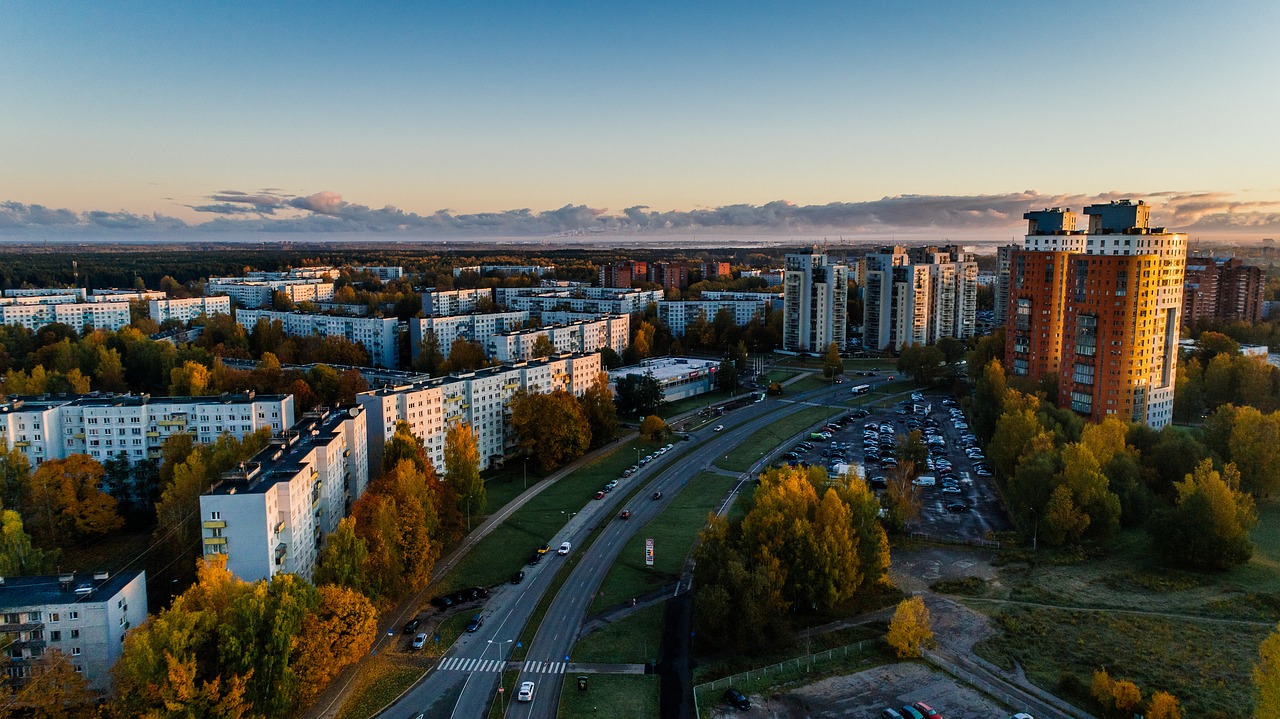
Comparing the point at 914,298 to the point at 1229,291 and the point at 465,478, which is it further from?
the point at 465,478

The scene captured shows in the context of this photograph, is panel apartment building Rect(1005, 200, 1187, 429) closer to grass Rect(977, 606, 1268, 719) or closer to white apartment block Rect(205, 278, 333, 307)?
grass Rect(977, 606, 1268, 719)

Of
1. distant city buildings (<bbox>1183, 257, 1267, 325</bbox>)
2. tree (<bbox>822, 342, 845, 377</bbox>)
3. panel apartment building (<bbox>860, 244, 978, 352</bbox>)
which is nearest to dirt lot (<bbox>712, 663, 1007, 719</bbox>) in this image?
tree (<bbox>822, 342, 845, 377</bbox>)

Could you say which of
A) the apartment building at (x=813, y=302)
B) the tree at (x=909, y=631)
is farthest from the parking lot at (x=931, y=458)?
the apartment building at (x=813, y=302)

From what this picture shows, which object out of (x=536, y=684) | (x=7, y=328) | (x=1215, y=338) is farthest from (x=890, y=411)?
(x=7, y=328)

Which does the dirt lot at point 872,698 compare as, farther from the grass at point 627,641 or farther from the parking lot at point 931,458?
the parking lot at point 931,458

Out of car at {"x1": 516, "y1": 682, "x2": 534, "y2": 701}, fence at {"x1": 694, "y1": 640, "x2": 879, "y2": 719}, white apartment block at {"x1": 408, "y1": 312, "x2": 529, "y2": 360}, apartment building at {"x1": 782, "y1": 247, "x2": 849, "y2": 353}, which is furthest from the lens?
apartment building at {"x1": 782, "y1": 247, "x2": 849, "y2": 353}

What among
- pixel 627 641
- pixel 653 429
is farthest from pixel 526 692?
pixel 653 429
